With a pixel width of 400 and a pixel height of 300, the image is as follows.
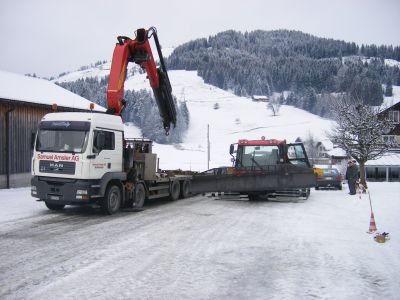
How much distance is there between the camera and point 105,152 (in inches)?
507

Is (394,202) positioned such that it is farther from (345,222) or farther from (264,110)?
(264,110)

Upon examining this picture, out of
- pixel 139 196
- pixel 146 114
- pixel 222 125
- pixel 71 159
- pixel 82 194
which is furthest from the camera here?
pixel 222 125

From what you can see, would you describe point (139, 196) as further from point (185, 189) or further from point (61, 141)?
point (185, 189)

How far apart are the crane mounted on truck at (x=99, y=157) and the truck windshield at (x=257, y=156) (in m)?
4.14

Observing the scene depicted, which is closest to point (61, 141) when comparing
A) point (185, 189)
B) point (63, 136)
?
point (63, 136)

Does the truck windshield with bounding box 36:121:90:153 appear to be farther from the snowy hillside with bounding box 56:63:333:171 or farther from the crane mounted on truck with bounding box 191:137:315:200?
the snowy hillside with bounding box 56:63:333:171

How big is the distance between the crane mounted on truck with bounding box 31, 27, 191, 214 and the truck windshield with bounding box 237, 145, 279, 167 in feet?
13.6

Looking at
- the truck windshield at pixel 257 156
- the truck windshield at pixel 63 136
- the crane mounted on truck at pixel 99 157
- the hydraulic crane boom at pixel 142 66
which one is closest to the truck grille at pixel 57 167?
the crane mounted on truck at pixel 99 157

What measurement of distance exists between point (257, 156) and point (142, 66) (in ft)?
19.3

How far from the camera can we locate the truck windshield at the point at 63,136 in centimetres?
1223

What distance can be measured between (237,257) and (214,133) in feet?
354

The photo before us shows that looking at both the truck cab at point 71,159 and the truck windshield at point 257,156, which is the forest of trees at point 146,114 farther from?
the truck cab at point 71,159

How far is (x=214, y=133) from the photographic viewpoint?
115 metres

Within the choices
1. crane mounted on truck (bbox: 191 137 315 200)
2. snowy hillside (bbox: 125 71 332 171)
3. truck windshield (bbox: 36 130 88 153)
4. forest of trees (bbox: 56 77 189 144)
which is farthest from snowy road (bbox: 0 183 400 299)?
forest of trees (bbox: 56 77 189 144)
